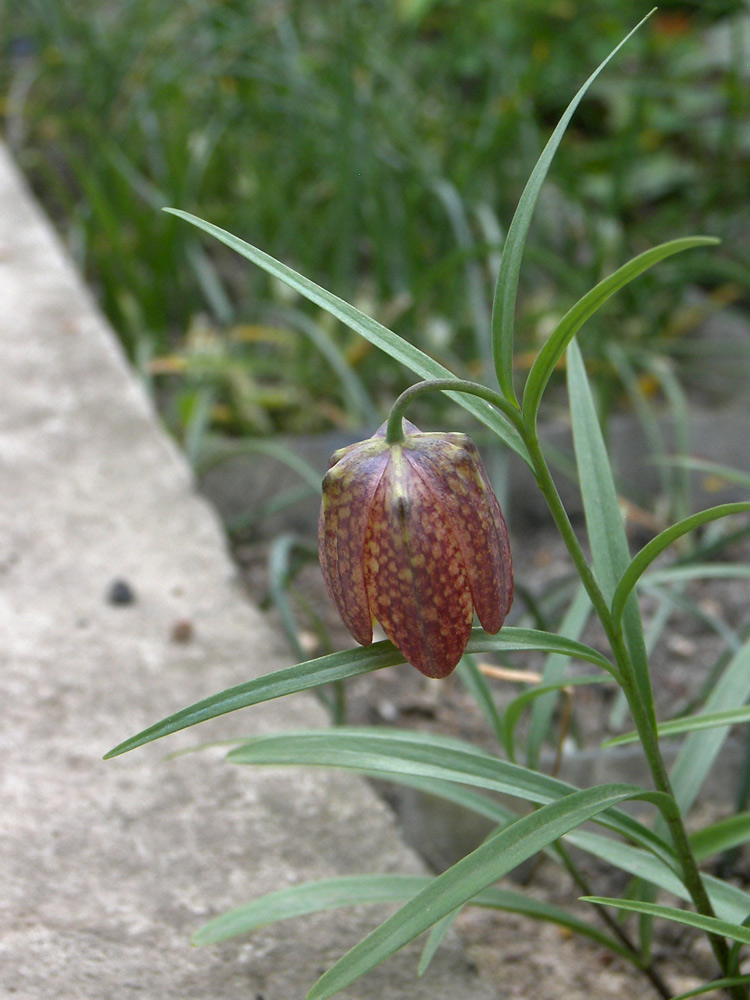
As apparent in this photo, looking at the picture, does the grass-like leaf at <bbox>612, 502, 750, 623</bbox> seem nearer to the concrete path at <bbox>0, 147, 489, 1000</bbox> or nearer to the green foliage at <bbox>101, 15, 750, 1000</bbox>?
the green foliage at <bbox>101, 15, 750, 1000</bbox>

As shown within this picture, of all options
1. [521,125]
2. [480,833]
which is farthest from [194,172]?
[480,833]

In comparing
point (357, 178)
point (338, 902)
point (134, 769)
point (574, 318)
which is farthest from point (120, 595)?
point (357, 178)

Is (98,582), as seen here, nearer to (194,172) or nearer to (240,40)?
(194,172)

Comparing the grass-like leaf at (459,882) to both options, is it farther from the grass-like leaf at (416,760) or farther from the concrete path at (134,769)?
the concrete path at (134,769)

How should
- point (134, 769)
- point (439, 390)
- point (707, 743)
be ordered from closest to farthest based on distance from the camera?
1. point (439, 390)
2. point (707, 743)
3. point (134, 769)

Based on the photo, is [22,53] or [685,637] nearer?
[685,637]

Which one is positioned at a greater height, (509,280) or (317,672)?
(509,280)

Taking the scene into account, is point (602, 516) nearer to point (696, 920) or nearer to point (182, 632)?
point (696, 920)
